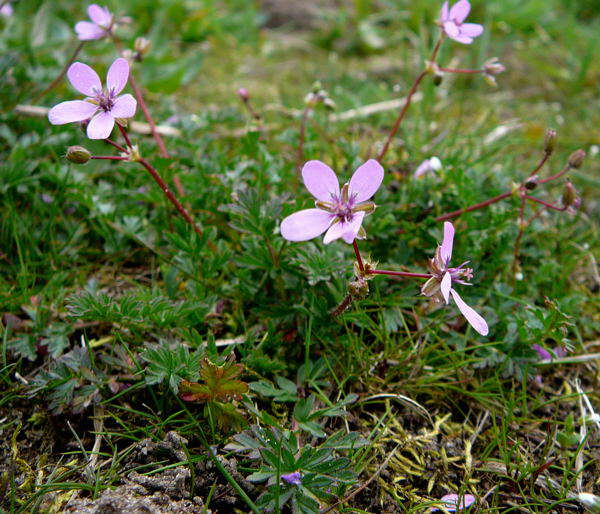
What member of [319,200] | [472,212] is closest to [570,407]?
A: [472,212]

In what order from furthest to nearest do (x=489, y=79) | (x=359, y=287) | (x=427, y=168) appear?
(x=427, y=168) < (x=489, y=79) < (x=359, y=287)

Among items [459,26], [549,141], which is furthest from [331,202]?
[459,26]

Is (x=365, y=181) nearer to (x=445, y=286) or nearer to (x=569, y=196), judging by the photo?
(x=445, y=286)

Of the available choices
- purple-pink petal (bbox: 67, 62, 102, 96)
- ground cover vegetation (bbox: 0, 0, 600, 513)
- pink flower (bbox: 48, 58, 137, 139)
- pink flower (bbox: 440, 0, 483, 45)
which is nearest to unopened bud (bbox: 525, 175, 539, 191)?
ground cover vegetation (bbox: 0, 0, 600, 513)

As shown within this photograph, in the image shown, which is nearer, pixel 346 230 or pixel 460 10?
pixel 346 230

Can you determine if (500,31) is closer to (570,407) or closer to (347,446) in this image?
(570,407)

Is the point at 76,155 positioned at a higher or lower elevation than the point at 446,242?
higher

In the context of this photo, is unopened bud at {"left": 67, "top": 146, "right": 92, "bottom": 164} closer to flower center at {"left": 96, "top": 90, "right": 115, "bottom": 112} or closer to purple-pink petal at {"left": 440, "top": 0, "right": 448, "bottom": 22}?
flower center at {"left": 96, "top": 90, "right": 115, "bottom": 112}
